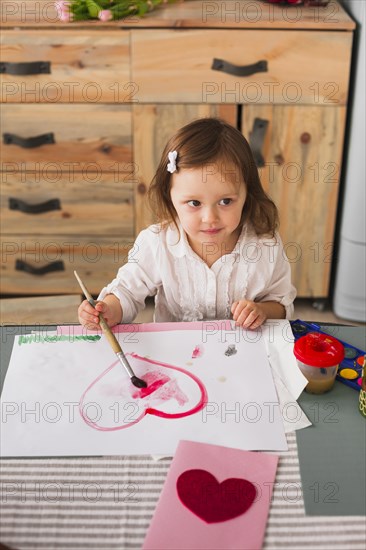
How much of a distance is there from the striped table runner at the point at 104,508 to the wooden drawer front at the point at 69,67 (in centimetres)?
145

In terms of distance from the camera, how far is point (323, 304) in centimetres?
246

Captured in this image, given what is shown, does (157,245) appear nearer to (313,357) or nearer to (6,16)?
(313,357)

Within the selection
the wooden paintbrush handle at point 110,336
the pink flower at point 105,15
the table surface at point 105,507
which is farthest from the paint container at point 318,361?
the pink flower at point 105,15

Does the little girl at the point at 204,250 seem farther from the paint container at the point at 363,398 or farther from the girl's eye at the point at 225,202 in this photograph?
the paint container at the point at 363,398

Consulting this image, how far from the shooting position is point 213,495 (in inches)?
32.6

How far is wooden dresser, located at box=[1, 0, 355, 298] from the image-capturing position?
2045 mm

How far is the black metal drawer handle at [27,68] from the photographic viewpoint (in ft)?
6.82

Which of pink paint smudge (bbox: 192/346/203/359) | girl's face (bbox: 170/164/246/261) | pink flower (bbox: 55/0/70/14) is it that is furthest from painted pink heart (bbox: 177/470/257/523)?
pink flower (bbox: 55/0/70/14)

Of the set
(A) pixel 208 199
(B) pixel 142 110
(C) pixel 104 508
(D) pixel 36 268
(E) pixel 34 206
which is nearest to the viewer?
(C) pixel 104 508

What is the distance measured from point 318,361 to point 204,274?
0.41 m

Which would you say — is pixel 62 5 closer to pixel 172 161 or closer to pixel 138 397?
pixel 172 161

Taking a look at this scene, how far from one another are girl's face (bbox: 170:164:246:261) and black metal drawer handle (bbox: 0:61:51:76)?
40.7 inches

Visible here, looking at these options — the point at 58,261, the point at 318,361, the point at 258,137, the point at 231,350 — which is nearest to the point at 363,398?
the point at 318,361

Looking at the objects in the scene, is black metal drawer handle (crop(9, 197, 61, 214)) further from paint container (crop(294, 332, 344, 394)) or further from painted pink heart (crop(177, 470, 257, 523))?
painted pink heart (crop(177, 470, 257, 523))
